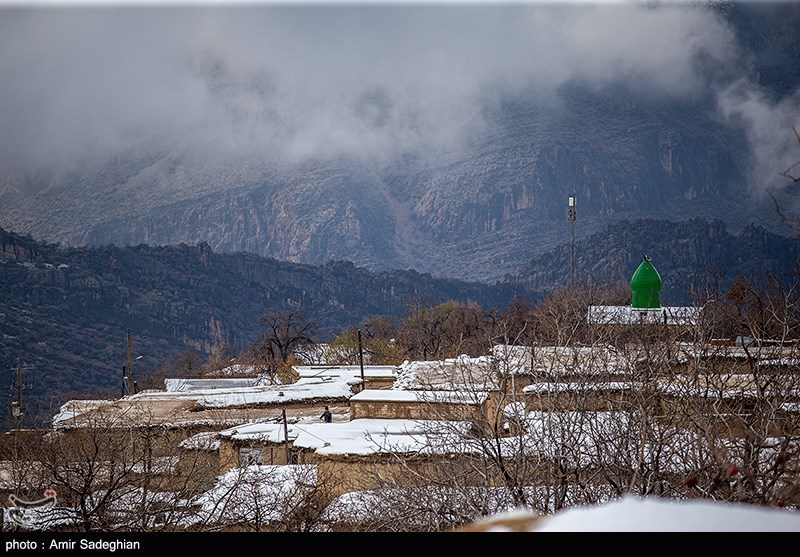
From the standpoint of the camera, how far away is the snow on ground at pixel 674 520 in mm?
1926

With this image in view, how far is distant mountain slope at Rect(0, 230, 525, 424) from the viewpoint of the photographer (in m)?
65.2

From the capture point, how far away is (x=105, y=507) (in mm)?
8812

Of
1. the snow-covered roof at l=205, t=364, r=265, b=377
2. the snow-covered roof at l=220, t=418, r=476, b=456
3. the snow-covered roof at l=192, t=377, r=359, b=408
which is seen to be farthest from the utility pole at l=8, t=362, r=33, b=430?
the snow-covered roof at l=205, t=364, r=265, b=377

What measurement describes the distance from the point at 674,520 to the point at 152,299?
86.4 m

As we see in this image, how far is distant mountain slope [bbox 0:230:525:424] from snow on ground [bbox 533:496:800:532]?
176 ft

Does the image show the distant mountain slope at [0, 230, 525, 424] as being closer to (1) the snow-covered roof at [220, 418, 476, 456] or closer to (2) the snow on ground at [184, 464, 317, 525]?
(1) the snow-covered roof at [220, 418, 476, 456]

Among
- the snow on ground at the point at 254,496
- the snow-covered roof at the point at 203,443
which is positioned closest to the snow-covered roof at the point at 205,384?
the snow-covered roof at the point at 203,443

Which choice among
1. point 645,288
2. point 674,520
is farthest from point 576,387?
point 645,288

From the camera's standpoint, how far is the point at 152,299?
278 feet

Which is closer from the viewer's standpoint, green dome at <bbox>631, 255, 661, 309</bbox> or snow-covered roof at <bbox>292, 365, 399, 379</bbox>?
green dome at <bbox>631, 255, 661, 309</bbox>

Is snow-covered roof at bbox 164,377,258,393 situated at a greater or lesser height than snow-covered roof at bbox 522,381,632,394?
lesser

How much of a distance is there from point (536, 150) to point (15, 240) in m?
82.3

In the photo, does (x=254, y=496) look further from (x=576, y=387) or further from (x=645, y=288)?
(x=645, y=288)
